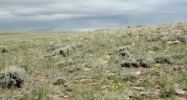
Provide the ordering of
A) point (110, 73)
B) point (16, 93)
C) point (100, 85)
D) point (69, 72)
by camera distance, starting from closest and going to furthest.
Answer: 1. point (16, 93)
2. point (100, 85)
3. point (110, 73)
4. point (69, 72)

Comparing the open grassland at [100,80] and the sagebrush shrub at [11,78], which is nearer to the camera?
the open grassland at [100,80]

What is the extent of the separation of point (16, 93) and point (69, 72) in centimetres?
324

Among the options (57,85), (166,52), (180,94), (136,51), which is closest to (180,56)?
(166,52)

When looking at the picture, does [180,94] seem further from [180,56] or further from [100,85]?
[180,56]

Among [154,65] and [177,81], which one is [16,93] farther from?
[154,65]

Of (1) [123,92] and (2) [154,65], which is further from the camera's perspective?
(2) [154,65]

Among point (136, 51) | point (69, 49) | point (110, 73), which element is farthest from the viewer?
point (69, 49)

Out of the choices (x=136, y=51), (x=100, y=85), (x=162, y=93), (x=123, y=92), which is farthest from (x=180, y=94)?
(x=136, y=51)

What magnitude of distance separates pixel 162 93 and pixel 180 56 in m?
4.92

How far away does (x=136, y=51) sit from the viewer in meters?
13.7

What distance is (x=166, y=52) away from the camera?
12695 millimetres

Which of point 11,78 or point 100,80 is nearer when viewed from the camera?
point 11,78

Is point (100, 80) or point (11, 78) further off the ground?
point (11, 78)

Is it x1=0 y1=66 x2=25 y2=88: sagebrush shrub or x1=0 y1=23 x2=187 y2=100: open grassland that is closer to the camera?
x1=0 y1=23 x2=187 y2=100: open grassland
